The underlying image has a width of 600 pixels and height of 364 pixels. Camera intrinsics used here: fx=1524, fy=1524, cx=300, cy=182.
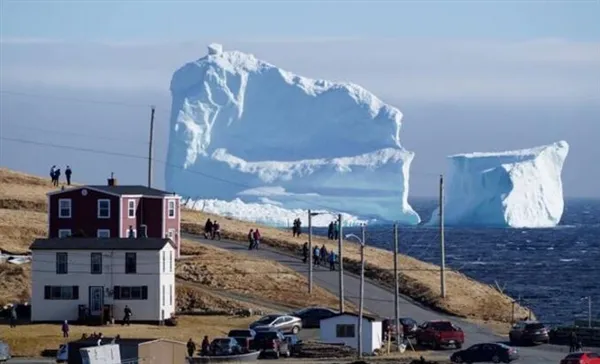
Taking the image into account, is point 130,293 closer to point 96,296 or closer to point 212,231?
point 96,296

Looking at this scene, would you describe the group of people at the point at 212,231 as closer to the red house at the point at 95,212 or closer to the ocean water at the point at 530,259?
the red house at the point at 95,212

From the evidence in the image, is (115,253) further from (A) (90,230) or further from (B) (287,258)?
(B) (287,258)

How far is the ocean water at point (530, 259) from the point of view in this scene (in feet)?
296

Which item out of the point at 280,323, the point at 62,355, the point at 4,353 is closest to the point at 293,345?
the point at 280,323

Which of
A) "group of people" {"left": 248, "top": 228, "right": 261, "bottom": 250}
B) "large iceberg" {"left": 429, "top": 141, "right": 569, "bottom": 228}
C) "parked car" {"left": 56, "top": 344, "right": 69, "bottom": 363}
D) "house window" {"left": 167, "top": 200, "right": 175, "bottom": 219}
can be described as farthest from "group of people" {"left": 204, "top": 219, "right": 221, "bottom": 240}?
"large iceberg" {"left": 429, "top": 141, "right": 569, "bottom": 228}

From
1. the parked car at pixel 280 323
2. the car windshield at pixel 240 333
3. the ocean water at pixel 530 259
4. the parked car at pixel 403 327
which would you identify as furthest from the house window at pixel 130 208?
the ocean water at pixel 530 259

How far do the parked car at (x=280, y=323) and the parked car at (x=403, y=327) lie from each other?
11.3ft

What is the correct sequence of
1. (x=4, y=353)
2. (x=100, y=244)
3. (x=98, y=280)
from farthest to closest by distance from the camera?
(x=100, y=244)
(x=98, y=280)
(x=4, y=353)

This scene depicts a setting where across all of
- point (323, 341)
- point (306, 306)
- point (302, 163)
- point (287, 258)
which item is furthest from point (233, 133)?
point (323, 341)

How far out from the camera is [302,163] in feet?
495

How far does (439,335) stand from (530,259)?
2949 inches

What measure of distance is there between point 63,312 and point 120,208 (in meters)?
8.90

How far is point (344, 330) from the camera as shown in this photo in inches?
2169

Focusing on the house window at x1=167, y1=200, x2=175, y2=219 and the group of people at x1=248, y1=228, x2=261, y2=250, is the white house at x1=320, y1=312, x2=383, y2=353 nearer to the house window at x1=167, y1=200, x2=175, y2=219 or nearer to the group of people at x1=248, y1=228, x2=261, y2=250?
the house window at x1=167, y1=200, x2=175, y2=219
